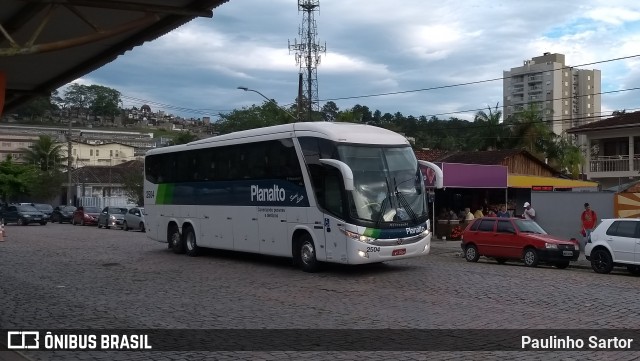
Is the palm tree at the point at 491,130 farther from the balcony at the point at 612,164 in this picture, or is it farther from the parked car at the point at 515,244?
the parked car at the point at 515,244

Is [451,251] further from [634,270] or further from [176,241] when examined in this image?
[176,241]

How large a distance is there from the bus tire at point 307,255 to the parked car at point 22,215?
36858mm

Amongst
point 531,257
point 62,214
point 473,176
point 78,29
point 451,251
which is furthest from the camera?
point 62,214

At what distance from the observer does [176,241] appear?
24.1 m

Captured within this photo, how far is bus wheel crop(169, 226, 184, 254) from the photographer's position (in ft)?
78.3

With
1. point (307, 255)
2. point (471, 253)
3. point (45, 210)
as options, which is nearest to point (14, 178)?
point (45, 210)

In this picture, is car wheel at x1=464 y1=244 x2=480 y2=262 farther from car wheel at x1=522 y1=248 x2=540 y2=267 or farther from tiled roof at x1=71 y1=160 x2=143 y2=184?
tiled roof at x1=71 y1=160 x2=143 y2=184

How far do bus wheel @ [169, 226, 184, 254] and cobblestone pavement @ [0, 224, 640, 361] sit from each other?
272 centimetres

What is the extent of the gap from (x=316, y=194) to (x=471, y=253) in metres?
7.84

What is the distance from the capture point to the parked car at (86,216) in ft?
166

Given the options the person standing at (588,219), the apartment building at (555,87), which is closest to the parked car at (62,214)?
the person standing at (588,219)

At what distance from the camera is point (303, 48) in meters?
49.2

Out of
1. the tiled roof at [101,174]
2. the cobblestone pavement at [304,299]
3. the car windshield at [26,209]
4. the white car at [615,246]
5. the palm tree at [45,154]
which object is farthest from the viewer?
the tiled roof at [101,174]

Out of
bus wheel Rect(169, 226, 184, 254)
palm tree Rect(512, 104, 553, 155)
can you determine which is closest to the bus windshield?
bus wheel Rect(169, 226, 184, 254)
